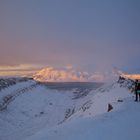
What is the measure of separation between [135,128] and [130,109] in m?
4.63

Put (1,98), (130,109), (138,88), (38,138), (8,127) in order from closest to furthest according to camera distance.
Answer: (38,138) < (130,109) < (138,88) < (8,127) < (1,98)

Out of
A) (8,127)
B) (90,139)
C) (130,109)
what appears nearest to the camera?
(90,139)

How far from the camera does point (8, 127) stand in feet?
114

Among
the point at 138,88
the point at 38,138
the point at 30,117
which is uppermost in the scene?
the point at 138,88

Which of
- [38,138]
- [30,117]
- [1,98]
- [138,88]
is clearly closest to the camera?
[38,138]

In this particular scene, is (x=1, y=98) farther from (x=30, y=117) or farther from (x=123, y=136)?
(x=123, y=136)

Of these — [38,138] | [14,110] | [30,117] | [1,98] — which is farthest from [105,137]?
[1,98]

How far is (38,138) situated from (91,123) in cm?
321

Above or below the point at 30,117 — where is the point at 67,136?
above

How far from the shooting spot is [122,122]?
17.4m

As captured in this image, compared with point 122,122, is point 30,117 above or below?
below

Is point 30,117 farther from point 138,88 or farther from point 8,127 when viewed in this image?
point 138,88

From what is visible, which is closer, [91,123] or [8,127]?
[91,123]

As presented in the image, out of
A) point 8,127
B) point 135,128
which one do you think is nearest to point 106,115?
point 135,128
